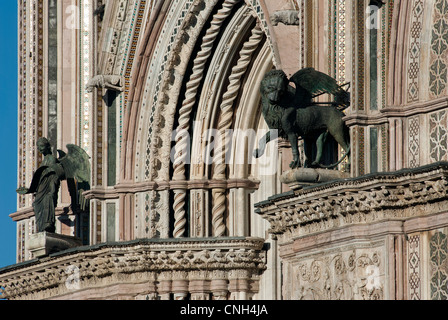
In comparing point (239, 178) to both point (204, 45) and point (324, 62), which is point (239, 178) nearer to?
point (204, 45)

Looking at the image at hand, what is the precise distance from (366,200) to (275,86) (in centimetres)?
172

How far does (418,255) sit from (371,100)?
188 cm

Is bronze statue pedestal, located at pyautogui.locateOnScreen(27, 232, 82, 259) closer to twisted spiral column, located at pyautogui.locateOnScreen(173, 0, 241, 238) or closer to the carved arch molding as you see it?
the carved arch molding

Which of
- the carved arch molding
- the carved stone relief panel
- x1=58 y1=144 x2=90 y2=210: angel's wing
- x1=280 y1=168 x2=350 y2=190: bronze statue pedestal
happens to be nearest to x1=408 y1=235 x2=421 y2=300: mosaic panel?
the carved stone relief panel

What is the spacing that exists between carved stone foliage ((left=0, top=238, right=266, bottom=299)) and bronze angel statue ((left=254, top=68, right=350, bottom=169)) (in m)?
3.83

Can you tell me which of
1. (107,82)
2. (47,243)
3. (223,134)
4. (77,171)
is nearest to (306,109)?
(223,134)

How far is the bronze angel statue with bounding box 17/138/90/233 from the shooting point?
83.3 ft

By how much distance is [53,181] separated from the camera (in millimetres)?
25484

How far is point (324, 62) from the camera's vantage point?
20.5 m

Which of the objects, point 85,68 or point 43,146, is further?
point 85,68

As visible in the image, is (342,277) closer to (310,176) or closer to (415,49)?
(310,176)

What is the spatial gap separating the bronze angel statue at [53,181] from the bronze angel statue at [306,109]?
596 centimetres

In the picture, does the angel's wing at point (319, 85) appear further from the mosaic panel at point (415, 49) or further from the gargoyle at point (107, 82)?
the gargoyle at point (107, 82)

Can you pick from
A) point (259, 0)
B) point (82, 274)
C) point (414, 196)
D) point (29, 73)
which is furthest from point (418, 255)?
point (29, 73)
